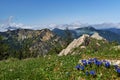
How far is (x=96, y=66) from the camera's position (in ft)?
53.0

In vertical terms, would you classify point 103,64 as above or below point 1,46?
above

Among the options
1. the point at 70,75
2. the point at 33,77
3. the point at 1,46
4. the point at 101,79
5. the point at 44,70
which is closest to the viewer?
the point at 101,79

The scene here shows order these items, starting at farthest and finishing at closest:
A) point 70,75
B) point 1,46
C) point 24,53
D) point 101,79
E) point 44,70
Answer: point 24,53 < point 1,46 < point 44,70 < point 70,75 < point 101,79

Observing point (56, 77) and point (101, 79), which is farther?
point (56, 77)

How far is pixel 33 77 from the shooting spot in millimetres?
16875

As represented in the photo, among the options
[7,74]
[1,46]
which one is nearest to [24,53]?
[1,46]

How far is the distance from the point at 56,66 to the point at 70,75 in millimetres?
3089

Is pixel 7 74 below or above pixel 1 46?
above

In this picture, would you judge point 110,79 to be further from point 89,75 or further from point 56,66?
point 56,66

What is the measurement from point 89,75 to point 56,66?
3946 mm

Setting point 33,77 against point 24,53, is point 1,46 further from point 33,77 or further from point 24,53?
point 33,77

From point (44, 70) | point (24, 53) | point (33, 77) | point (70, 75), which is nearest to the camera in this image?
point (70, 75)

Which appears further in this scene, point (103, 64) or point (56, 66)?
point (56, 66)

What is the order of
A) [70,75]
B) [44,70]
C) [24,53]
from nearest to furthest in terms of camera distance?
[70,75], [44,70], [24,53]
